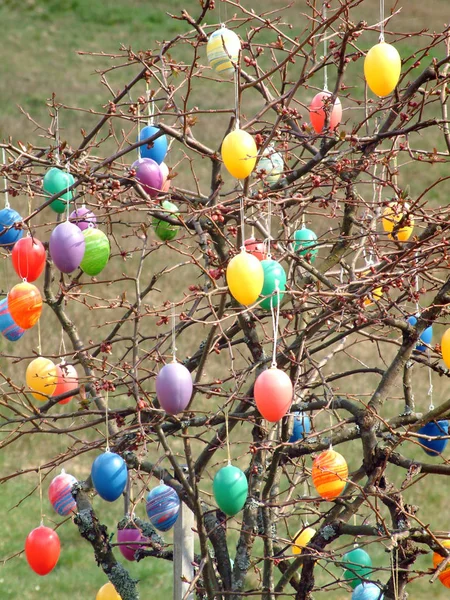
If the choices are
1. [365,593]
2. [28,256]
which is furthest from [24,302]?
[365,593]

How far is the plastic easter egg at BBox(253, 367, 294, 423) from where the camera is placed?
2.32m

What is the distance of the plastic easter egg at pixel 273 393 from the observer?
2.32m

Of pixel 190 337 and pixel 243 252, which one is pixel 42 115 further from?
pixel 243 252

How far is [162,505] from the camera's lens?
2904 millimetres

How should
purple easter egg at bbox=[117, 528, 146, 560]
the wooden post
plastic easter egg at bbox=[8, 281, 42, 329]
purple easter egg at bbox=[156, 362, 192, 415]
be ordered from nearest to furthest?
purple easter egg at bbox=[156, 362, 192, 415]
plastic easter egg at bbox=[8, 281, 42, 329]
the wooden post
purple easter egg at bbox=[117, 528, 146, 560]

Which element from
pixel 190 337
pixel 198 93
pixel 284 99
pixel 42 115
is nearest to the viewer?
pixel 284 99

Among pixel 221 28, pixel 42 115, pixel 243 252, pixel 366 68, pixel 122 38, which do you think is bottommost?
pixel 243 252

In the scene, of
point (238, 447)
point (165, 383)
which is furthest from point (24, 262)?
point (238, 447)

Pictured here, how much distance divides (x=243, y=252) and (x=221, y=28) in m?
0.82

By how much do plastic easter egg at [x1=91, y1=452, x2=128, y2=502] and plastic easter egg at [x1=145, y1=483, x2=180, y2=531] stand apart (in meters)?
0.16

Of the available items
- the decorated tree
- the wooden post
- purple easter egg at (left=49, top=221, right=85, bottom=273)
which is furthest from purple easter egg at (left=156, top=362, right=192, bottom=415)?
the wooden post

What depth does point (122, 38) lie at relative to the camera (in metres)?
16.0

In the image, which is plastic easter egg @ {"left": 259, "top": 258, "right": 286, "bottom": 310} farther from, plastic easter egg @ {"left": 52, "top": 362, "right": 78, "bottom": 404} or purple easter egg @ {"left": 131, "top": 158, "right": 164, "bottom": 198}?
plastic easter egg @ {"left": 52, "top": 362, "right": 78, "bottom": 404}

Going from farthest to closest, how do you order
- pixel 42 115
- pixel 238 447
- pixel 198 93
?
1. pixel 198 93
2. pixel 42 115
3. pixel 238 447
